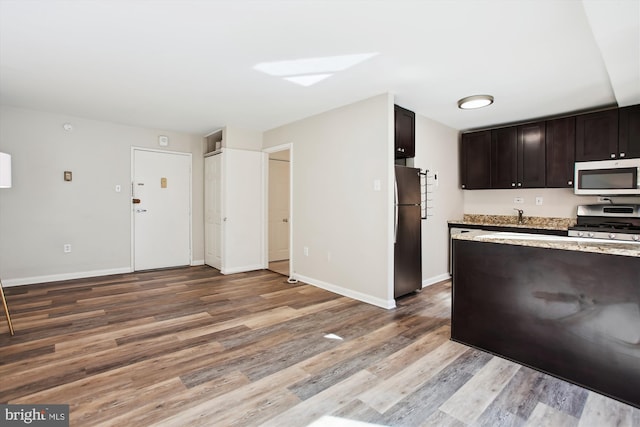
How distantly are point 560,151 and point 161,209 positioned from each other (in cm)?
607

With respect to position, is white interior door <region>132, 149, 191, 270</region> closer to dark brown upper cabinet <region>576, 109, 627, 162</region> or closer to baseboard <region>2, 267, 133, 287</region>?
baseboard <region>2, 267, 133, 287</region>

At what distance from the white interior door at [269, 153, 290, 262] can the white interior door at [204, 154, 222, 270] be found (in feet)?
3.60

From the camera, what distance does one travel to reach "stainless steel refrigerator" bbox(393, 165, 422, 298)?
358 cm

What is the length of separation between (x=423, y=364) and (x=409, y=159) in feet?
8.71

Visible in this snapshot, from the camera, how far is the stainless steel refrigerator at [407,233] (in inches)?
141

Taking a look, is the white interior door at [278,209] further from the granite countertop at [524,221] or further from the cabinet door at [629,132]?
the cabinet door at [629,132]

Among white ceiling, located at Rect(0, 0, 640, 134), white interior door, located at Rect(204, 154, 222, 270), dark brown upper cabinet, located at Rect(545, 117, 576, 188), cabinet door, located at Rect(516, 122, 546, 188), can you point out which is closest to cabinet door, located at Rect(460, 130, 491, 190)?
cabinet door, located at Rect(516, 122, 546, 188)

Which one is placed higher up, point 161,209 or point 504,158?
point 504,158

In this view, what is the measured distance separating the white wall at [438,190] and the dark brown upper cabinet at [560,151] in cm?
122

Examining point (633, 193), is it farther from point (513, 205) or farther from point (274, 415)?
point (274, 415)

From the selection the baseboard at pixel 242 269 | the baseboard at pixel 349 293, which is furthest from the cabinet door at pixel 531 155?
the baseboard at pixel 242 269

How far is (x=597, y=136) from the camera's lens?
382cm

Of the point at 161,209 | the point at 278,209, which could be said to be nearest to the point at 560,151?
the point at 278,209

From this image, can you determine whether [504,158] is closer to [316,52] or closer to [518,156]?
[518,156]
